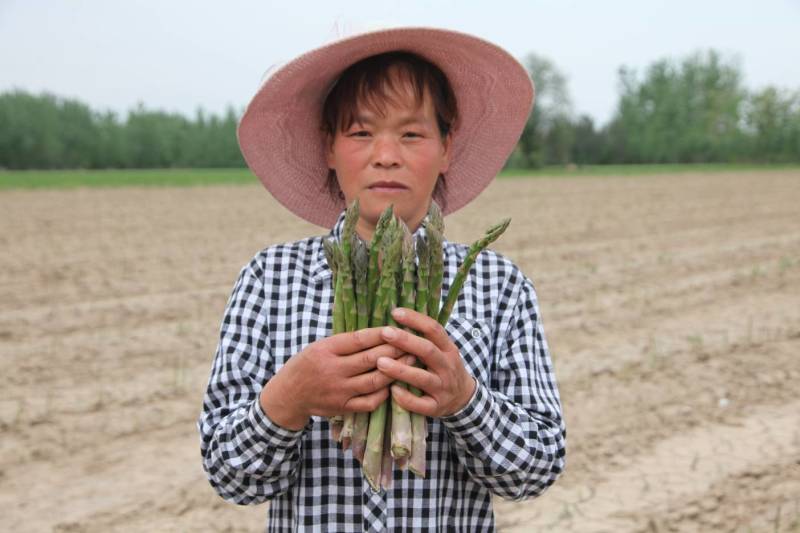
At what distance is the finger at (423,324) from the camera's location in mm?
1303

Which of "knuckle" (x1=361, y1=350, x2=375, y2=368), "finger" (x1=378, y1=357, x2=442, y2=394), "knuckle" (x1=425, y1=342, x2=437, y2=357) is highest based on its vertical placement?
"knuckle" (x1=425, y1=342, x2=437, y2=357)

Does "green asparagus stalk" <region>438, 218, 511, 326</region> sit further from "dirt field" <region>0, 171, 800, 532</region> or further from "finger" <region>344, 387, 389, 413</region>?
"dirt field" <region>0, 171, 800, 532</region>

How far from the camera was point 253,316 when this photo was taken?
164 cm

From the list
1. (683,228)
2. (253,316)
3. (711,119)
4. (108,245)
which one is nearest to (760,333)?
(253,316)

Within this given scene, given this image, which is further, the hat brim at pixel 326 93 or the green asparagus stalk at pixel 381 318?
the hat brim at pixel 326 93

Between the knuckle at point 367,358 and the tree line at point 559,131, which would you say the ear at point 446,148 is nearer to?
the knuckle at point 367,358

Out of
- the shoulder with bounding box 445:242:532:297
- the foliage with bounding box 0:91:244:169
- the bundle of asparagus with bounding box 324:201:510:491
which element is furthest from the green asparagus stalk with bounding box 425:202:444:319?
the foliage with bounding box 0:91:244:169

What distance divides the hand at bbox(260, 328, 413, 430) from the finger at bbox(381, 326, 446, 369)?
0.08 feet

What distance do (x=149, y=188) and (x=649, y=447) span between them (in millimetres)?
25487

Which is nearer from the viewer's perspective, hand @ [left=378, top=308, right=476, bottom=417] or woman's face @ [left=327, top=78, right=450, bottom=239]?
hand @ [left=378, top=308, right=476, bottom=417]

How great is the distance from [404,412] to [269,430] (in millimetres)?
249

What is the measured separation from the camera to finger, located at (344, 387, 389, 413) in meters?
1.33

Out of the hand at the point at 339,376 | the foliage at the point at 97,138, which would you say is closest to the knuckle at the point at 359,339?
the hand at the point at 339,376

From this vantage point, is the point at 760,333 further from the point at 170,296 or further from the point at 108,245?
the point at 108,245
